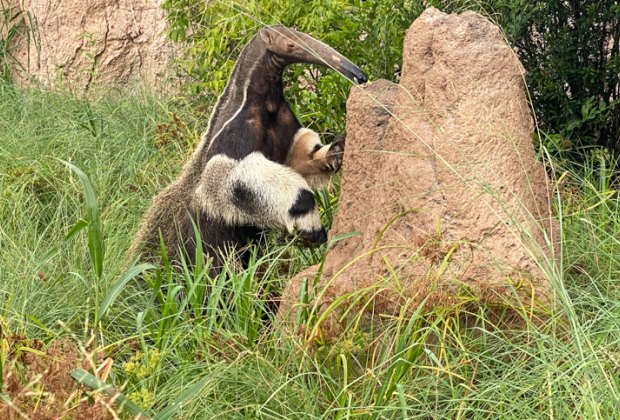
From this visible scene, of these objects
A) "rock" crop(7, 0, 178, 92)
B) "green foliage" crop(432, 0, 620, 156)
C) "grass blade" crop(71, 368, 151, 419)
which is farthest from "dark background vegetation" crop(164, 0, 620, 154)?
"grass blade" crop(71, 368, 151, 419)

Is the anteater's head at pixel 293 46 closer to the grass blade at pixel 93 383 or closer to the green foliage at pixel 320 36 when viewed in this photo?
the green foliage at pixel 320 36

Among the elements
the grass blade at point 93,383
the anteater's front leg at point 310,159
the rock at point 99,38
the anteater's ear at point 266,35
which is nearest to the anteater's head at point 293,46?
the anteater's ear at point 266,35

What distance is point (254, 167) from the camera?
6051 millimetres

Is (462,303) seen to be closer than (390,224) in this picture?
Yes

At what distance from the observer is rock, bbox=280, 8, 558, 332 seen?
4426 mm

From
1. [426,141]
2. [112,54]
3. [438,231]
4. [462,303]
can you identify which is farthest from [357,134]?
[112,54]

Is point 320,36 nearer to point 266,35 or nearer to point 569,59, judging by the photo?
point 266,35

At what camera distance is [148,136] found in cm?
841

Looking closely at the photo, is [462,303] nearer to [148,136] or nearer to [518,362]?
[518,362]

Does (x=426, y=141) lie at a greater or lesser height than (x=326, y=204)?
greater

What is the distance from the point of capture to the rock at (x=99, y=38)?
35.1 feet

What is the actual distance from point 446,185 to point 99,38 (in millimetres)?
6826

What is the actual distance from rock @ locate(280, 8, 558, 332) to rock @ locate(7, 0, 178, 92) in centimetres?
585

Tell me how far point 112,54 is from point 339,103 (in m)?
3.85
